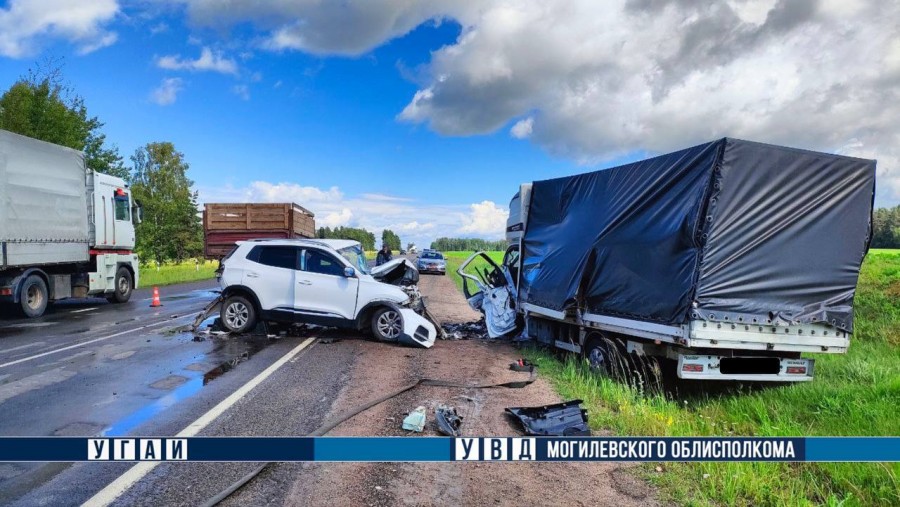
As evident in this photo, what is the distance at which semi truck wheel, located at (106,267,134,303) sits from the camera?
15523mm

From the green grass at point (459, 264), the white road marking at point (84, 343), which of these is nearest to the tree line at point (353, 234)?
the green grass at point (459, 264)

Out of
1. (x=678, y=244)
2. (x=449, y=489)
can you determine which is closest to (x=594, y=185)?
(x=678, y=244)

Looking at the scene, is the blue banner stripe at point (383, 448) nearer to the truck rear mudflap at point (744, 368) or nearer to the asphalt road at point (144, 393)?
the asphalt road at point (144, 393)

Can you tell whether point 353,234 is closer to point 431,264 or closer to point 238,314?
point 431,264

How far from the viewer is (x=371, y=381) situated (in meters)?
6.54

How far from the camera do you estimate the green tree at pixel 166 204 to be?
4791 cm

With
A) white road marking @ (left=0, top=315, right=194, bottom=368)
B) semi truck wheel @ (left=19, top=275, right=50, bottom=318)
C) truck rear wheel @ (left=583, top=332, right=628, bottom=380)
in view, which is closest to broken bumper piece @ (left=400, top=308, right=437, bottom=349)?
truck rear wheel @ (left=583, top=332, right=628, bottom=380)

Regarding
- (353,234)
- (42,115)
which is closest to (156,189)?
(42,115)

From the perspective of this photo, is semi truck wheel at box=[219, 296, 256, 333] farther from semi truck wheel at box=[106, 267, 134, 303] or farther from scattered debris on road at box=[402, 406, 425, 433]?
semi truck wheel at box=[106, 267, 134, 303]

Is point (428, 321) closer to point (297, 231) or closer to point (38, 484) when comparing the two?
point (38, 484)

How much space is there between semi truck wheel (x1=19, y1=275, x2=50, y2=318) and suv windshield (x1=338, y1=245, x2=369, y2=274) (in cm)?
799

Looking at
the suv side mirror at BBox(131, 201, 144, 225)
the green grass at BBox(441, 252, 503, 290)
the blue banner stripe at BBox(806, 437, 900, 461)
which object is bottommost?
the green grass at BBox(441, 252, 503, 290)

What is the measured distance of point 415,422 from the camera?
484 cm

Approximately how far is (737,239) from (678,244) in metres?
A: 0.61
